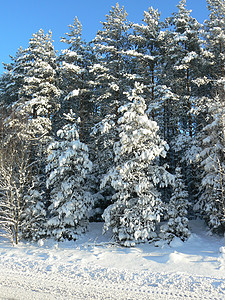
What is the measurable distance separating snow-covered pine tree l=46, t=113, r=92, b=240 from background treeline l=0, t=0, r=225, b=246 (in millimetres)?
59

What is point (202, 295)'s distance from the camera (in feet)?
19.2

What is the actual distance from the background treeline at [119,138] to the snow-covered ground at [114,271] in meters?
1.23

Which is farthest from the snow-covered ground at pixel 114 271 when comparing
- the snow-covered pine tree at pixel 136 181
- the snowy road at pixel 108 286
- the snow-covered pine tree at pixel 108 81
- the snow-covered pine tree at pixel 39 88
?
the snow-covered pine tree at pixel 39 88

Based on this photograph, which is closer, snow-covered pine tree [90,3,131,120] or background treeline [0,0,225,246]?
background treeline [0,0,225,246]

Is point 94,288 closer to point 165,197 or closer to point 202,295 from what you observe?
point 202,295

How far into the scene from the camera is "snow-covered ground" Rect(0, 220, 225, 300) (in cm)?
606

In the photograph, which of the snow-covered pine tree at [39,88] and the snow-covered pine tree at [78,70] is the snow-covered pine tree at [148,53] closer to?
the snow-covered pine tree at [78,70]

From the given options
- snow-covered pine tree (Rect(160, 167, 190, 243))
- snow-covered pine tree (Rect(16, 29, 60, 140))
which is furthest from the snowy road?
snow-covered pine tree (Rect(16, 29, 60, 140))

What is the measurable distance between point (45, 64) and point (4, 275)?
13.9m

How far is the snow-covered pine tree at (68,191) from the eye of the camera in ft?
42.6

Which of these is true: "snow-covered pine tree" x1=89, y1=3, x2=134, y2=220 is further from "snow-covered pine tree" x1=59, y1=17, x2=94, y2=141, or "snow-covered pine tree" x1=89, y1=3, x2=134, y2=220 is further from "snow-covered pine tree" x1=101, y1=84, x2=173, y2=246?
"snow-covered pine tree" x1=101, y1=84, x2=173, y2=246

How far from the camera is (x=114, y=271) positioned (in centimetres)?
778

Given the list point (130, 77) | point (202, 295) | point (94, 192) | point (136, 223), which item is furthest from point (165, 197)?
point (202, 295)

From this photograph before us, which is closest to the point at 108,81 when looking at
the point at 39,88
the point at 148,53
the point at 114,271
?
the point at 148,53
